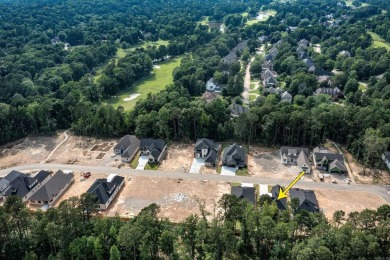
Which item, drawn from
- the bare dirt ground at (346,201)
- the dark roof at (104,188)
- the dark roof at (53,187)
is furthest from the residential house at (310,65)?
the dark roof at (53,187)

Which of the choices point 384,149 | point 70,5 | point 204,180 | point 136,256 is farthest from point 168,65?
point 70,5

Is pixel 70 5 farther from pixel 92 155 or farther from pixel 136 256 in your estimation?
pixel 136 256

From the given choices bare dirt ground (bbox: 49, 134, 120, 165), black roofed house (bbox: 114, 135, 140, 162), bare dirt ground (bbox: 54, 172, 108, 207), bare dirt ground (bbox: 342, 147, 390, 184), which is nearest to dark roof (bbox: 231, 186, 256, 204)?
bare dirt ground (bbox: 342, 147, 390, 184)

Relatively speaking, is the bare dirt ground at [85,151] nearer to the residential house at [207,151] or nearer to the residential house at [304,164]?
the residential house at [207,151]

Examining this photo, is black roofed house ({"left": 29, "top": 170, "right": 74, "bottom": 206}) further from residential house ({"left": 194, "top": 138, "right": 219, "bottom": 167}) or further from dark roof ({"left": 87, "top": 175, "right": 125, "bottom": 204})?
residential house ({"left": 194, "top": 138, "right": 219, "bottom": 167})

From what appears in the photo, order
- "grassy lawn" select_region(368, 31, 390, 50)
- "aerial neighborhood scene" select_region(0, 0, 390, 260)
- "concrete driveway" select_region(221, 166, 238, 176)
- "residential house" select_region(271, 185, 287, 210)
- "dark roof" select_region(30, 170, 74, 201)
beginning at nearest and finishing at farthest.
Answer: "aerial neighborhood scene" select_region(0, 0, 390, 260), "residential house" select_region(271, 185, 287, 210), "dark roof" select_region(30, 170, 74, 201), "concrete driveway" select_region(221, 166, 238, 176), "grassy lawn" select_region(368, 31, 390, 50)

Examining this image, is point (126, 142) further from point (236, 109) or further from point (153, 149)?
point (236, 109)

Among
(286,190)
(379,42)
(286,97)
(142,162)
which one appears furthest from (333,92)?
(379,42)
